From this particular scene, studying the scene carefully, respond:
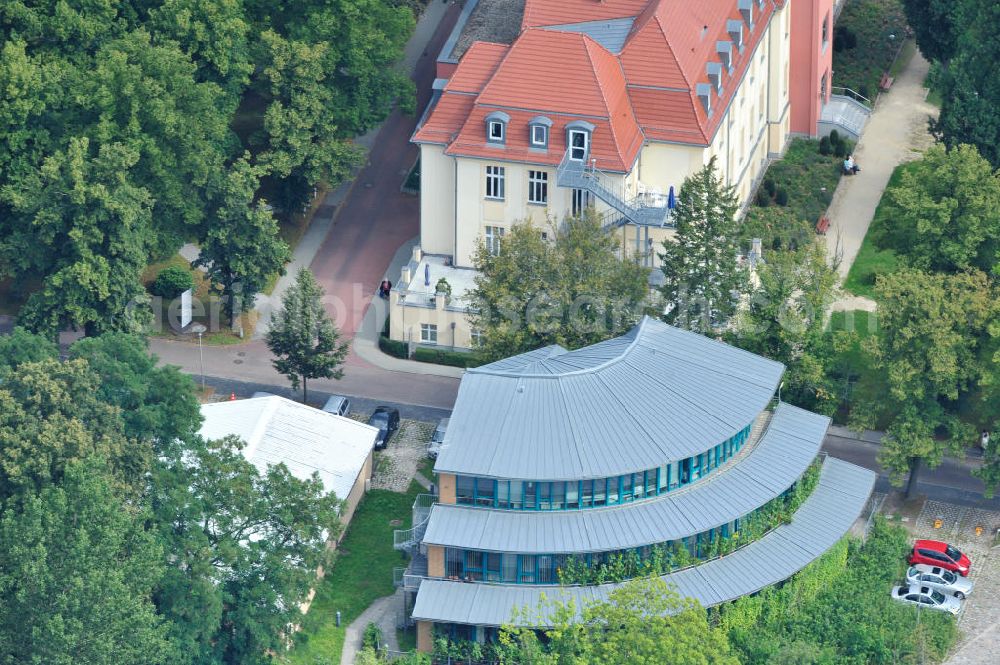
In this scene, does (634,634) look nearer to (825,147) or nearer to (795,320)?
(795,320)

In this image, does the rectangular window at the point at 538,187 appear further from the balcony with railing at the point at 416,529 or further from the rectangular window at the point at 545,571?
the rectangular window at the point at 545,571

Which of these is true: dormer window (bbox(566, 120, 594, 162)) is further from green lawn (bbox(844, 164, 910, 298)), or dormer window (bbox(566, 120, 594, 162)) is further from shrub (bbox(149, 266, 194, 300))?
shrub (bbox(149, 266, 194, 300))

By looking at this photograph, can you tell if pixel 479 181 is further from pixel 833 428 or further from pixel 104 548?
A: pixel 104 548

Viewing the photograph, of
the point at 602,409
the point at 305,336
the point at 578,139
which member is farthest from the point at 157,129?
the point at 602,409

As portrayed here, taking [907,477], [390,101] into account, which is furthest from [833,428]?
[390,101]

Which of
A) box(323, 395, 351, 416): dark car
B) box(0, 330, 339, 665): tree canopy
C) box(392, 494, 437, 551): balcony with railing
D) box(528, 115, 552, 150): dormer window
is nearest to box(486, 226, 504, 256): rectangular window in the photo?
box(528, 115, 552, 150): dormer window

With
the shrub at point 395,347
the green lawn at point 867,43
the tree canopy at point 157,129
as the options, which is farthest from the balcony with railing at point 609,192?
the green lawn at point 867,43

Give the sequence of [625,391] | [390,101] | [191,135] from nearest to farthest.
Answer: [625,391] → [191,135] → [390,101]
